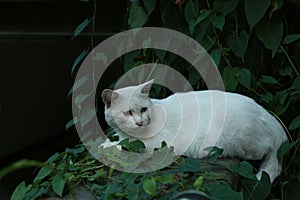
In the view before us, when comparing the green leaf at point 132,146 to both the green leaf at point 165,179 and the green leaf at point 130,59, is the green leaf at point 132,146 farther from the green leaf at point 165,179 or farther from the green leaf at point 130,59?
the green leaf at point 130,59

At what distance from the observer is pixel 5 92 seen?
12.0 ft

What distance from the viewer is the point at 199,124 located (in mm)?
2227

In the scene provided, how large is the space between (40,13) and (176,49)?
1601 mm

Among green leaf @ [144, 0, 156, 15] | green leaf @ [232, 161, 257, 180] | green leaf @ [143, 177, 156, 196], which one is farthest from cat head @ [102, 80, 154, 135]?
green leaf @ [143, 177, 156, 196]

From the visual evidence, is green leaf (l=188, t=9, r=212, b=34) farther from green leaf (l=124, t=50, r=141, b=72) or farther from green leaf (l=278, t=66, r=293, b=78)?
green leaf (l=278, t=66, r=293, b=78)

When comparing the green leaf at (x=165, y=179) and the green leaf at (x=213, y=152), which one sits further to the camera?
the green leaf at (x=213, y=152)

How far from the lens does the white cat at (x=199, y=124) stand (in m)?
2.16

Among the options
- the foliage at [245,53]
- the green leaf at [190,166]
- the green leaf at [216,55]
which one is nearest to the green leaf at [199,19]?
the foliage at [245,53]

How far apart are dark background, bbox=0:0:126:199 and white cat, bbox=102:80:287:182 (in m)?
1.43

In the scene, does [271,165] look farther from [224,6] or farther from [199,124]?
[224,6]

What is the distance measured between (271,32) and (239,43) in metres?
0.14

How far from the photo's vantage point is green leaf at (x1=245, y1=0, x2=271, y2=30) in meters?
2.38

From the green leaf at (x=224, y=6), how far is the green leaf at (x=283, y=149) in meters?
0.63

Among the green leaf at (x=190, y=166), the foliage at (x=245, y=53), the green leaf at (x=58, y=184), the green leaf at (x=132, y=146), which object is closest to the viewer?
the green leaf at (x=190, y=166)
